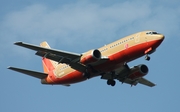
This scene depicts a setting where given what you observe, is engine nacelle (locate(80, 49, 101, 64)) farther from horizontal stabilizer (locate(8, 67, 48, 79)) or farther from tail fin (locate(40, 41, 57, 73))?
tail fin (locate(40, 41, 57, 73))

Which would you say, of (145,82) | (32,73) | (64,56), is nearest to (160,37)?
(64,56)

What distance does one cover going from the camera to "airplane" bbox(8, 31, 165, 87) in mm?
59969

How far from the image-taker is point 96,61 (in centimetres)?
6084

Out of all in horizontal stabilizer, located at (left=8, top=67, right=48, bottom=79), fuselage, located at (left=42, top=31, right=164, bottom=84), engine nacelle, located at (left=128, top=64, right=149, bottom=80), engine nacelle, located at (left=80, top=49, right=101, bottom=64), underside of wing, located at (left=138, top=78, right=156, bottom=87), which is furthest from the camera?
underside of wing, located at (left=138, top=78, right=156, bottom=87)

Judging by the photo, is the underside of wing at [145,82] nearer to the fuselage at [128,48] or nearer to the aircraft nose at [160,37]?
the fuselage at [128,48]

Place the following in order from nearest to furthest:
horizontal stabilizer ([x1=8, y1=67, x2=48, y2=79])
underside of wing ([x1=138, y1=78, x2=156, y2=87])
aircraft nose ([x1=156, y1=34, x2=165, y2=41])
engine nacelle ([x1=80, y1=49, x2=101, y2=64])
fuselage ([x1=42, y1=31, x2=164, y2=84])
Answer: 1. aircraft nose ([x1=156, y1=34, x2=165, y2=41])
2. fuselage ([x1=42, y1=31, x2=164, y2=84])
3. engine nacelle ([x1=80, y1=49, x2=101, y2=64])
4. horizontal stabilizer ([x1=8, y1=67, x2=48, y2=79])
5. underside of wing ([x1=138, y1=78, x2=156, y2=87])

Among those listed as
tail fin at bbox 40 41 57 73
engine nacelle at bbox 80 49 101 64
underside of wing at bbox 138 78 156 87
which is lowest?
engine nacelle at bbox 80 49 101 64

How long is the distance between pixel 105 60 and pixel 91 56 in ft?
6.38

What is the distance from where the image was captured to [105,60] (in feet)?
200

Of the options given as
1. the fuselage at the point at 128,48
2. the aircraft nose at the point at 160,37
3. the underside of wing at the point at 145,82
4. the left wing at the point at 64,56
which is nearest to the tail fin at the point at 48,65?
the left wing at the point at 64,56

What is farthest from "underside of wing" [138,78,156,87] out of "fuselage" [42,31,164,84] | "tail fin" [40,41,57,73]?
"tail fin" [40,41,57,73]

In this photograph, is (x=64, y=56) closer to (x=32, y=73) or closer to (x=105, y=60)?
(x=105, y=60)

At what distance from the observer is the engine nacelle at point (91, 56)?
60.3 metres

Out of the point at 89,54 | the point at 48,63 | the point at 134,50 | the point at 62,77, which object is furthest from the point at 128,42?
the point at 48,63
